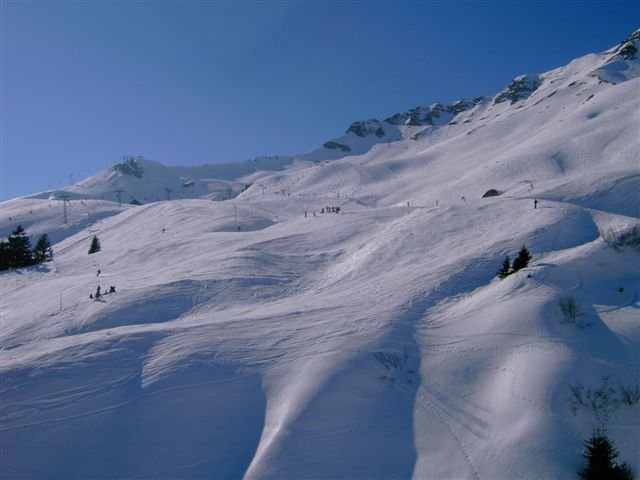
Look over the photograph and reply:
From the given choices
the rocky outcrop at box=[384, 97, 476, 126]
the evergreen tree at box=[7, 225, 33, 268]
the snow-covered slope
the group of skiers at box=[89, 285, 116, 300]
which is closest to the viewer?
the snow-covered slope

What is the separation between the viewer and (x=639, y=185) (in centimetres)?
2703

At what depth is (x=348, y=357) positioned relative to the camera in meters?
11.5

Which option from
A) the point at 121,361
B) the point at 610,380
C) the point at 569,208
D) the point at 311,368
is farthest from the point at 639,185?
the point at 121,361

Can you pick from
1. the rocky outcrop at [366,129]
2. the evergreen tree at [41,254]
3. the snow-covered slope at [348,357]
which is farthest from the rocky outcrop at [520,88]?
the evergreen tree at [41,254]

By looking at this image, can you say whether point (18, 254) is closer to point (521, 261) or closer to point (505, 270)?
point (505, 270)

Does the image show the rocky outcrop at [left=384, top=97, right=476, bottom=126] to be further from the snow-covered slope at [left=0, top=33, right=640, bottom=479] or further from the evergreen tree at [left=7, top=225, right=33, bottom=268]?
the evergreen tree at [left=7, top=225, right=33, bottom=268]

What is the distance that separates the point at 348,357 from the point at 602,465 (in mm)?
6091

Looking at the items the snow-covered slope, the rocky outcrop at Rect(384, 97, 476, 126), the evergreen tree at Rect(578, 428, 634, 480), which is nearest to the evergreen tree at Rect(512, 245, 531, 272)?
the snow-covered slope

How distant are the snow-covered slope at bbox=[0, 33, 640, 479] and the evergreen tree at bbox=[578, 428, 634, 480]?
0.38 metres

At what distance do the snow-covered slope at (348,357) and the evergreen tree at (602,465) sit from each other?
0.38 meters

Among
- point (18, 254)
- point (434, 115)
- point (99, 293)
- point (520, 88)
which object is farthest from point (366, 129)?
point (99, 293)

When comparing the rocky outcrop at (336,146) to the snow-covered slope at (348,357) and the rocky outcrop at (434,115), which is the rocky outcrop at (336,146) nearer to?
the rocky outcrop at (434,115)

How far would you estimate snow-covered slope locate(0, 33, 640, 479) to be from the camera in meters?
8.80

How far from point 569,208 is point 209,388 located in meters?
21.2
